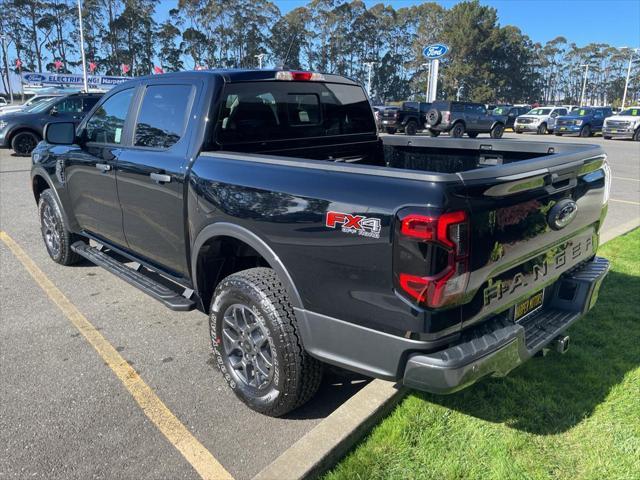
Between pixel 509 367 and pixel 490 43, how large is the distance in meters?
86.4

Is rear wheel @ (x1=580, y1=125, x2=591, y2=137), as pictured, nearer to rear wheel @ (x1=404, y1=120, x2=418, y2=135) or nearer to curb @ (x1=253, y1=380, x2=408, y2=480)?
rear wheel @ (x1=404, y1=120, x2=418, y2=135)

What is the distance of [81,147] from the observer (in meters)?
4.54

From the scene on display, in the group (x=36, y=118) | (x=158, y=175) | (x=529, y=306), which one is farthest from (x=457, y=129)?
(x=529, y=306)

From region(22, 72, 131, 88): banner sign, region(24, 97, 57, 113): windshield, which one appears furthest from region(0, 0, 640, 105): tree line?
region(24, 97, 57, 113): windshield

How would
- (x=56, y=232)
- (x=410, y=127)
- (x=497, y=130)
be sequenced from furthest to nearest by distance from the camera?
(x=497, y=130) < (x=410, y=127) < (x=56, y=232)

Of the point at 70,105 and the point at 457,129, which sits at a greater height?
the point at 70,105

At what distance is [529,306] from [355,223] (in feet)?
4.00

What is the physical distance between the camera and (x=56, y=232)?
17.3 feet


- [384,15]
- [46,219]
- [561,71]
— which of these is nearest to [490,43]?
[384,15]

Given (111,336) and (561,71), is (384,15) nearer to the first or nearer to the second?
(561,71)

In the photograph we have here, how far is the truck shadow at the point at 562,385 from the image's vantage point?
2.82m

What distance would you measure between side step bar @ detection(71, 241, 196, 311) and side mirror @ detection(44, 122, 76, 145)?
3.41 ft

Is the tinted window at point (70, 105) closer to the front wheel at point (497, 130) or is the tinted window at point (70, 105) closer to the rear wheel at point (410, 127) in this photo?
the rear wheel at point (410, 127)

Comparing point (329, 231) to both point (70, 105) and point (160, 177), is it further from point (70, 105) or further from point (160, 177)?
point (70, 105)
